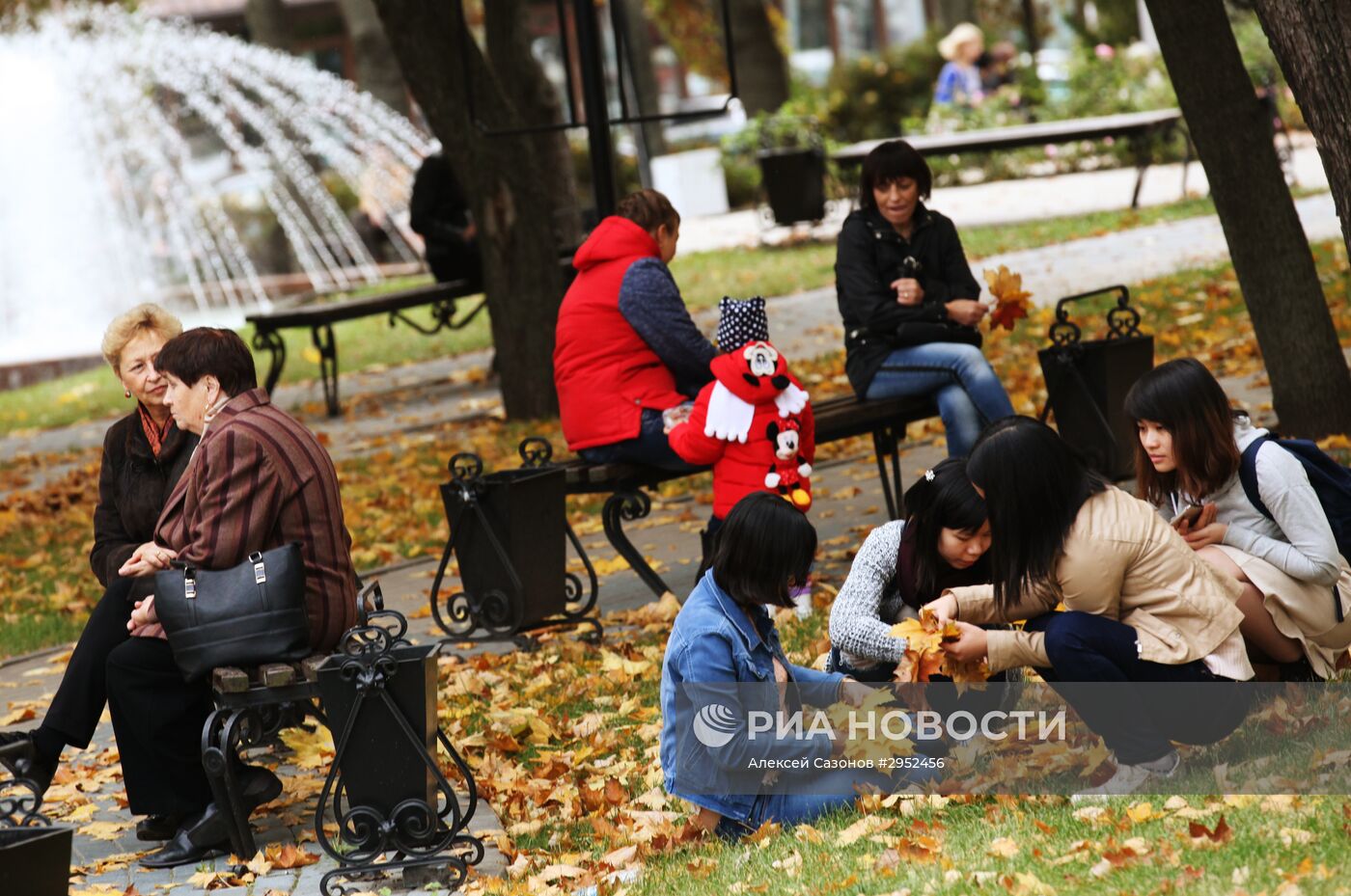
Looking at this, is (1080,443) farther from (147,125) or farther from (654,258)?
(147,125)

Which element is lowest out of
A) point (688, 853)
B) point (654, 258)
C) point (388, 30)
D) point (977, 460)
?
point (688, 853)

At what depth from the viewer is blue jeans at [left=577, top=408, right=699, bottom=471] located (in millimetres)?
6867

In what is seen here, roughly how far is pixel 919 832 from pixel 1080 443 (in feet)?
13.8

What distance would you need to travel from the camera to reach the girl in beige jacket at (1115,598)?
14.5 ft

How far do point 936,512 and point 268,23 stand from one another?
2528 centimetres

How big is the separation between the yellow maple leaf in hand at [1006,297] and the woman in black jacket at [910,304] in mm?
80

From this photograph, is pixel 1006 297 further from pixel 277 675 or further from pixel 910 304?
pixel 277 675

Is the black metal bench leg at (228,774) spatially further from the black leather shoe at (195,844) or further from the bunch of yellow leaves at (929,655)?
the bunch of yellow leaves at (929,655)

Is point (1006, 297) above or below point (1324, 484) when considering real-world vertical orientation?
above

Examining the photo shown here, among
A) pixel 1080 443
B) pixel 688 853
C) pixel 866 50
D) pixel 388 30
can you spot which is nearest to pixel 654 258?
pixel 1080 443

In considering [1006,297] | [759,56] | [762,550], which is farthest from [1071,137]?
[762,550]

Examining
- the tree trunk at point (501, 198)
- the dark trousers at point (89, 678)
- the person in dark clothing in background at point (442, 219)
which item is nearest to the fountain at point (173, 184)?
the person in dark clothing in background at point (442, 219)

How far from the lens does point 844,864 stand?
4160 mm

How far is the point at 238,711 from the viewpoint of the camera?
4949 millimetres
